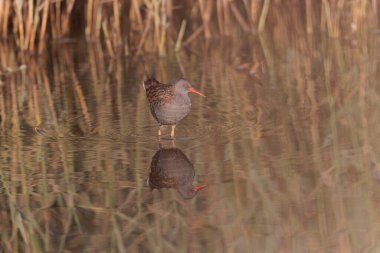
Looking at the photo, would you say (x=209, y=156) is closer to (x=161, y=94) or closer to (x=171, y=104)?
(x=171, y=104)

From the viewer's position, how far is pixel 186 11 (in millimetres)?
11711

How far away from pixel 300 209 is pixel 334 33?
17.1 feet

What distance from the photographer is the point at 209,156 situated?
5871 millimetres

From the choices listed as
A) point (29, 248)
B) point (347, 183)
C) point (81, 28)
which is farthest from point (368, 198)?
point (81, 28)

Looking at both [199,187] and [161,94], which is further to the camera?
[161,94]

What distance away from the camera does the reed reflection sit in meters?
5.28

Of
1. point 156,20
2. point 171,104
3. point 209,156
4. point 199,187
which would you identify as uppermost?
point 156,20

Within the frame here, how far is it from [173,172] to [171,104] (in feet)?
2.79

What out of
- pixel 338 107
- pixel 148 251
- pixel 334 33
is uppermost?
pixel 334 33

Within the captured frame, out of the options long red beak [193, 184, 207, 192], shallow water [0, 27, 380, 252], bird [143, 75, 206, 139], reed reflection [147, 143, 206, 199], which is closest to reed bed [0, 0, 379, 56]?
shallow water [0, 27, 380, 252]

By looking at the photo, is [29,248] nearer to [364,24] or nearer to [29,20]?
[29,20]

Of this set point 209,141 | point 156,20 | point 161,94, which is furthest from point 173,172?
point 156,20

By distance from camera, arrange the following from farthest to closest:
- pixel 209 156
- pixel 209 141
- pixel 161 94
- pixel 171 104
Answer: pixel 161 94
pixel 171 104
pixel 209 141
pixel 209 156

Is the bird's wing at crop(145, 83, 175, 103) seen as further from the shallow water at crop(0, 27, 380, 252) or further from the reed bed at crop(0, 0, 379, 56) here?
the reed bed at crop(0, 0, 379, 56)
